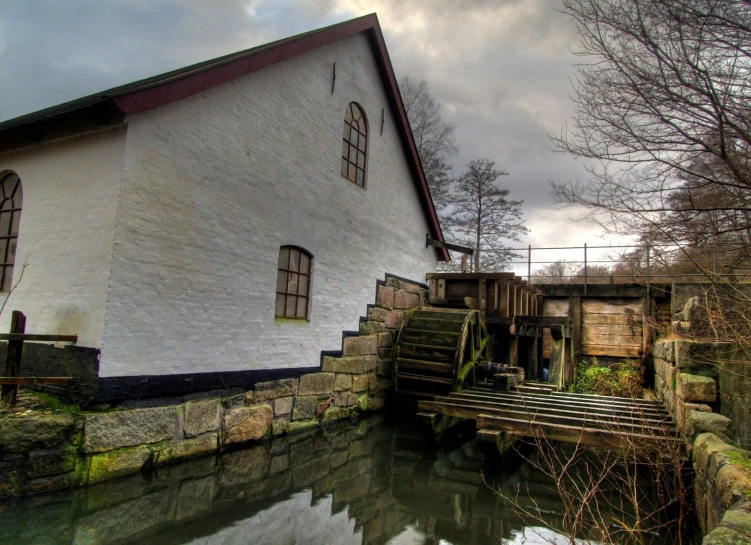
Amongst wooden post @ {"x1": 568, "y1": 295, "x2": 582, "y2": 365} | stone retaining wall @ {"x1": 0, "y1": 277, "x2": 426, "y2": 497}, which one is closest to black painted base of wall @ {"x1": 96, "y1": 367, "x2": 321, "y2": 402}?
stone retaining wall @ {"x1": 0, "y1": 277, "x2": 426, "y2": 497}

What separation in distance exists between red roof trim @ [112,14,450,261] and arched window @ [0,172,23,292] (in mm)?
2256

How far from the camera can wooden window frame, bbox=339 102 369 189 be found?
862 cm

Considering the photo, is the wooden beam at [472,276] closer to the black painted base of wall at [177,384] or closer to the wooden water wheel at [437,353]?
the wooden water wheel at [437,353]

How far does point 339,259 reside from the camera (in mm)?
8125

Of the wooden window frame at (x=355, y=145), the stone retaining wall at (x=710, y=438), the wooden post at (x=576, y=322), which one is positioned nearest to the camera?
the stone retaining wall at (x=710, y=438)

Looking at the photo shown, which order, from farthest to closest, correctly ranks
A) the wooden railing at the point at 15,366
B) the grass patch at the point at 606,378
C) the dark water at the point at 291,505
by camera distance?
1. the grass patch at the point at 606,378
2. the wooden railing at the point at 15,366
3. the dark water at the point at 291,505

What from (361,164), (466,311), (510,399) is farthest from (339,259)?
(510,399)

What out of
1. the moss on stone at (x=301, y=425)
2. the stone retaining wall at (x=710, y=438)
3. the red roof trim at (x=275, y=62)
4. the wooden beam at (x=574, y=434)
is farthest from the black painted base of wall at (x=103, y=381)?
the stone retaining wall at (x=710, y=438)

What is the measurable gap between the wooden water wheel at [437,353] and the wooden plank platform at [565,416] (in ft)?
2.91

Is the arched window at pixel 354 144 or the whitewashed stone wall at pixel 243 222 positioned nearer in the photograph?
the whitewashed stone wall at pixel 243 222

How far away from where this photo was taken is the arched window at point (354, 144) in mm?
8641

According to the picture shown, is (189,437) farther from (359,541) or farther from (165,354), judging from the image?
(359,541)

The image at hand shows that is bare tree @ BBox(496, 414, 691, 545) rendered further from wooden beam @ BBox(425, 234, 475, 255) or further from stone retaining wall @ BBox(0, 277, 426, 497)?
wooden beam @ BBox(425, 234, 475, 255)

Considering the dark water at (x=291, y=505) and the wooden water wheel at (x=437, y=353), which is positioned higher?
the wooden water wheel at (x=437, y=353)
